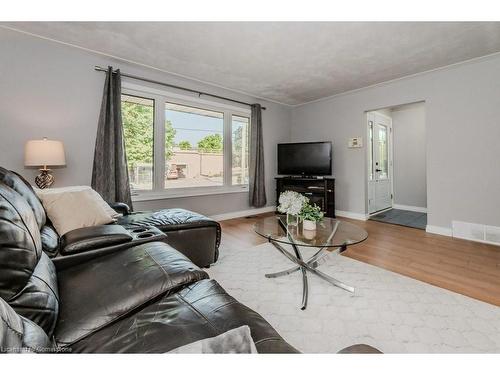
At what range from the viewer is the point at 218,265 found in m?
2.48

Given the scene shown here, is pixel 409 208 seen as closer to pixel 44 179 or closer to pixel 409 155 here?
pixel 409 155

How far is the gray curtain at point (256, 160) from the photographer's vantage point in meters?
4.82

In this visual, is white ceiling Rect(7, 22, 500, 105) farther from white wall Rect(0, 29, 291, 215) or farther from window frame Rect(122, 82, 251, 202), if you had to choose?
window frame Rect(122, 82, 251, 202)

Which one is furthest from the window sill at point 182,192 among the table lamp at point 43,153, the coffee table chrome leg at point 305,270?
the coffee table chrome leg at point 305,270

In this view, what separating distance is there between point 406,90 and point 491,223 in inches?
88.7

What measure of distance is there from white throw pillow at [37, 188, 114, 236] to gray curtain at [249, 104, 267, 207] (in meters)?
3.16

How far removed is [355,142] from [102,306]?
469 cm

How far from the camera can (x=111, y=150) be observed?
10.2 feet

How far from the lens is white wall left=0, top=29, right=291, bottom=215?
260 cm

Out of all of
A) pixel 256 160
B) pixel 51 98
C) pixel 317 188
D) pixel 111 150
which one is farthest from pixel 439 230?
pixel 51 98

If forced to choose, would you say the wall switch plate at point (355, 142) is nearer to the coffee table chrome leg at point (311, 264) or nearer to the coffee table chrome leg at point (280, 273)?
the coffee table chrome leg at point (311, 264)

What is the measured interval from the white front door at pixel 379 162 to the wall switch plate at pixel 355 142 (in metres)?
0.37

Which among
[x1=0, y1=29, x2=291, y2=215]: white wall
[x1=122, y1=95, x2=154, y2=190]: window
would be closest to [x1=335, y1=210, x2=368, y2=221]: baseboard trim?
[x1=122, y1=95, x2=154, y2=190]: window
